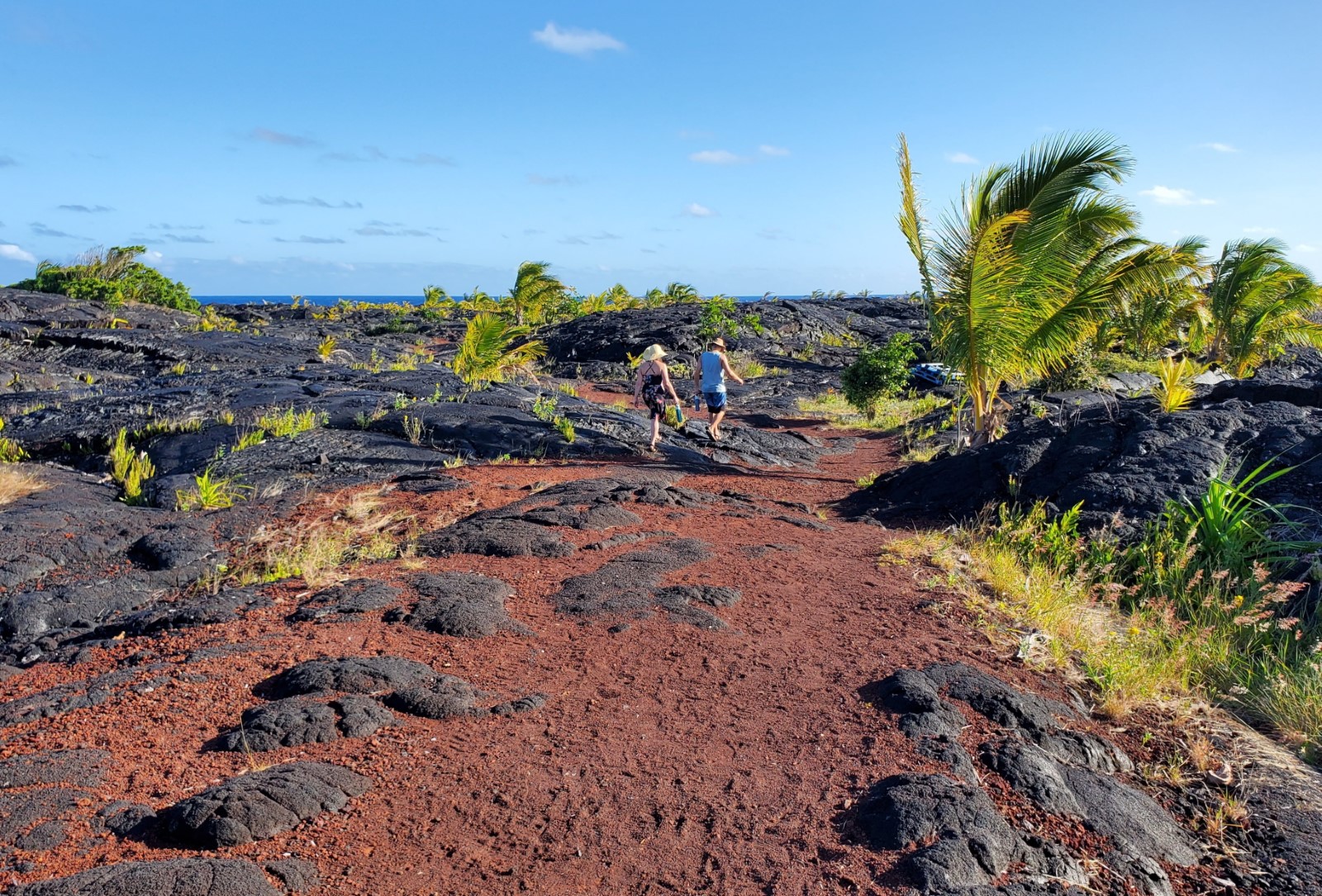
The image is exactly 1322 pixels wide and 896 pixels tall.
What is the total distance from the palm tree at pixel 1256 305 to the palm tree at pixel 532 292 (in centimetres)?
2310

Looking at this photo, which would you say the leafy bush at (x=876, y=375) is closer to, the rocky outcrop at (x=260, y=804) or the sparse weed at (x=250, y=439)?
the sparse weed at (x=250, y=439)

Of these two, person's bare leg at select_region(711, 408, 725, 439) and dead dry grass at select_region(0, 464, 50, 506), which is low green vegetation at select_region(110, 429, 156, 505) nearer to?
dead dry grass at select_region(0, 464, 50, 506)

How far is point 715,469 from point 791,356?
72.5 feet

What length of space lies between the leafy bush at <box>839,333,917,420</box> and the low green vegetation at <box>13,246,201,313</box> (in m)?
25.0

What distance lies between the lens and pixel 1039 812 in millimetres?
3586

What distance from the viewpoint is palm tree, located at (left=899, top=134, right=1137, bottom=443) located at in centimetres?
1027

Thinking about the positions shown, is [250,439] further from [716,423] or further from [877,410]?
[877,410]

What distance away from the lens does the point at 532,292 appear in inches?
1455

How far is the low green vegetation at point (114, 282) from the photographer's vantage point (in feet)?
98.4

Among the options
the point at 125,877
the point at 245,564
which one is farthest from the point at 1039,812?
the point at 245,564

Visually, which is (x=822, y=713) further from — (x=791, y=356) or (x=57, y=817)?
(x=791, y=356)

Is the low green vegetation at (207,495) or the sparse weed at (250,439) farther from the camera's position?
the sparse weed at (250,439)

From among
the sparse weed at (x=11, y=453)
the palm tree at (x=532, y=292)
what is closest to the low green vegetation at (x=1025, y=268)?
the sparse weed at (x=11, y=453)

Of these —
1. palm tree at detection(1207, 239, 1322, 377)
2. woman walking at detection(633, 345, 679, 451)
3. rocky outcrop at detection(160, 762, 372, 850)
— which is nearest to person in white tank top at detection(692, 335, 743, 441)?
woman walking at detection(633, 345, 679, 451)
